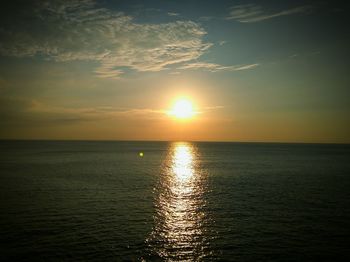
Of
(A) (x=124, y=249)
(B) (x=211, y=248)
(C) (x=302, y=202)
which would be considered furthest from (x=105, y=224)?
(C) (x=302, y=202)

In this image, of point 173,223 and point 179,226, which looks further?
point 173,223

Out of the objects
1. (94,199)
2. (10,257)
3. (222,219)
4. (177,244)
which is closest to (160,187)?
(94,199)

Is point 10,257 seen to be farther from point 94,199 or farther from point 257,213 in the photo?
point 257,213

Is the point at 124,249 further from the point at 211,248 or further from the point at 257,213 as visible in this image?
the point at 257,213

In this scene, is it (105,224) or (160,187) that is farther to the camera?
(160,187)

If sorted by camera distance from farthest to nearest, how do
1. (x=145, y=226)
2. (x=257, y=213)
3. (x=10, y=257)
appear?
(x=257, y=213)
(x=145, y=226)
(x=10, y=257)

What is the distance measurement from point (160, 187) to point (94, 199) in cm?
1832

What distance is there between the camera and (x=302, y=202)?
4728cm

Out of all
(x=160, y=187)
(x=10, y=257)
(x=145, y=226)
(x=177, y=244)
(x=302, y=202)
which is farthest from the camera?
(x=160, y=187)

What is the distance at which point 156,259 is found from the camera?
24938 millimetres

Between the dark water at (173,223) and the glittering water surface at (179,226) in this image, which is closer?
the dark water at (173,223)

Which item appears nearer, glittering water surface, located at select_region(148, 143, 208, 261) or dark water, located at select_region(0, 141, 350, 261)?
dark water, located at select_region(0, 141, 350, 261)

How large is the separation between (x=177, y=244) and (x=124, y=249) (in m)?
5.55

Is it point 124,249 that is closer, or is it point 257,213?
point 124,249
